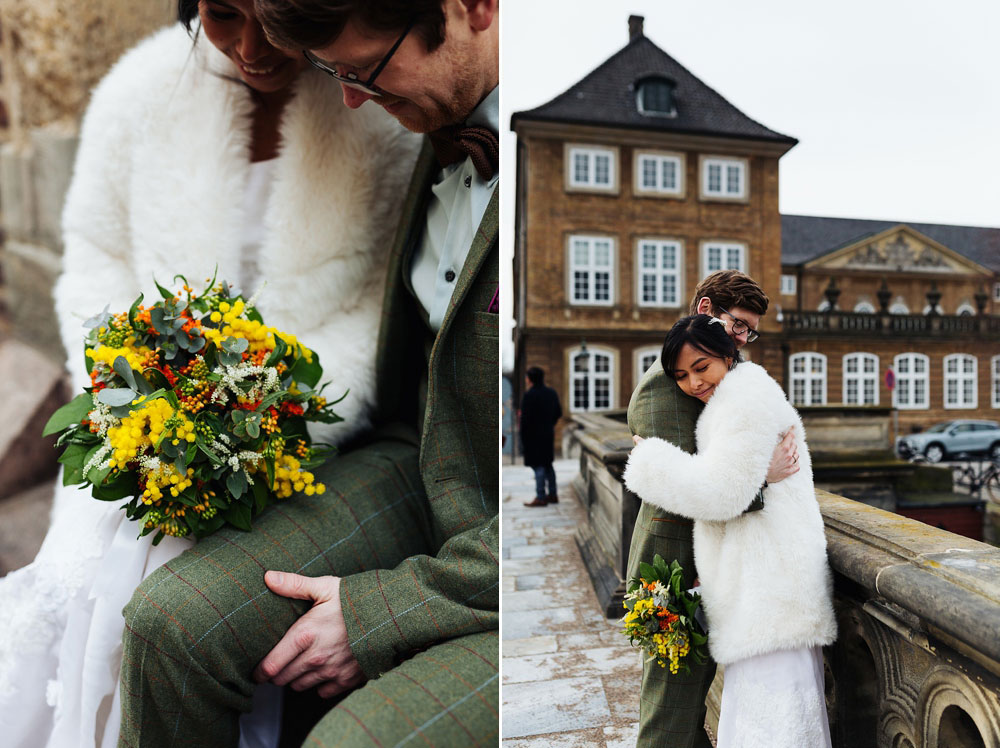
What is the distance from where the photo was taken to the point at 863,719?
1.51 meters

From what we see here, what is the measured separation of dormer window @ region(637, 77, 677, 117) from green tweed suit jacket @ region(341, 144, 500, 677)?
15.7m

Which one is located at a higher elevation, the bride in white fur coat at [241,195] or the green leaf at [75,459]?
the bride in white fur coat at [241,195]

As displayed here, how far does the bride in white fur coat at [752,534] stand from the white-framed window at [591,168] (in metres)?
14.2

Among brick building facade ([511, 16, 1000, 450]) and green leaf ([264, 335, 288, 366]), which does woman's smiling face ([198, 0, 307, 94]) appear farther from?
brick building facade ([511, 16, 1000, 450])

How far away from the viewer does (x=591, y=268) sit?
15.1 metres

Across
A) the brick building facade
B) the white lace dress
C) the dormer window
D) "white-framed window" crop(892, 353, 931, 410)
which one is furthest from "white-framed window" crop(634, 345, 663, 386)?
the white lace dress

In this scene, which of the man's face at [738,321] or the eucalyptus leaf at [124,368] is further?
the man's face at [738,321]

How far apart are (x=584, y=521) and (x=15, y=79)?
3950 mm

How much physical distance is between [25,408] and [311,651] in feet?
5.25

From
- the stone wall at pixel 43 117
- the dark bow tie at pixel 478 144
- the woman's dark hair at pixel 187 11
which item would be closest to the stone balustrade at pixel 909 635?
the dark bow tie at pixel 478 144

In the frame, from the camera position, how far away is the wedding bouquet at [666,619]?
54.4 inches

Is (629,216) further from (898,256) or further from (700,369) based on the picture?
(700,369)

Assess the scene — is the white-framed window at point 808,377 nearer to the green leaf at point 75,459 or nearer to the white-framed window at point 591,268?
the white-framed window at point 591,268

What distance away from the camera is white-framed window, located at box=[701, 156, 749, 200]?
15320 millimetres
